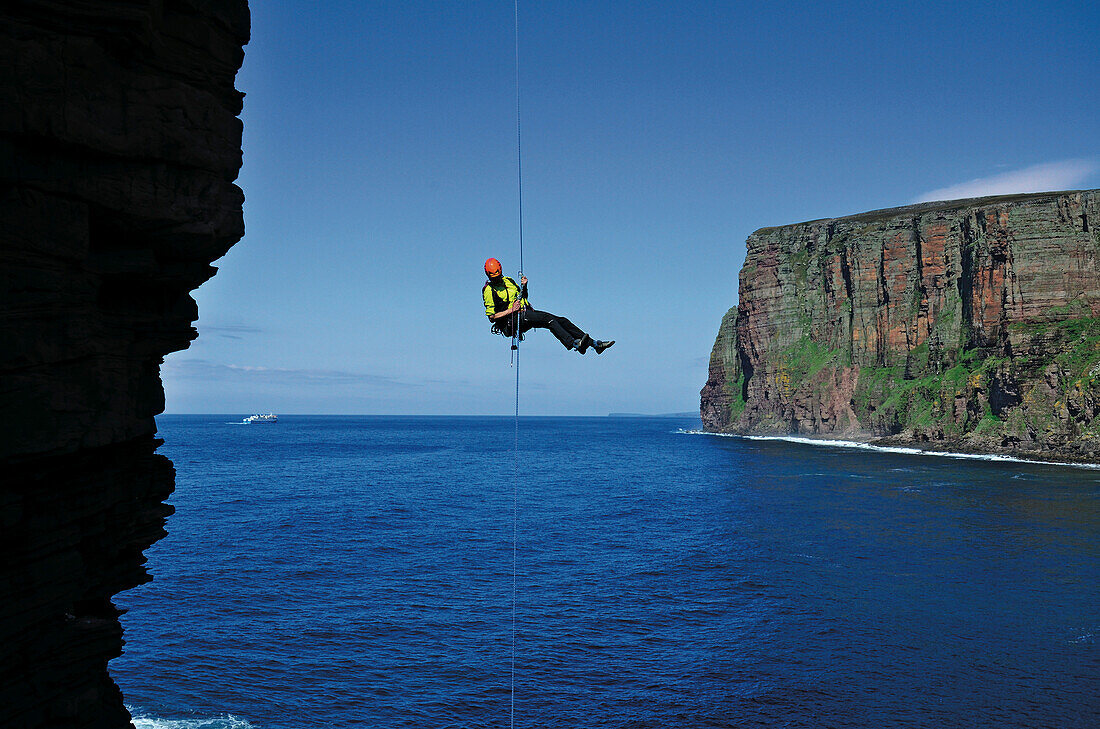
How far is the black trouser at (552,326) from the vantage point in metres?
17.2

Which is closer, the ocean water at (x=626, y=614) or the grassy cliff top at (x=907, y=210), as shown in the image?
the ocean water at (x=626, y=614)

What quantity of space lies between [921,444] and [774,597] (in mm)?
98279

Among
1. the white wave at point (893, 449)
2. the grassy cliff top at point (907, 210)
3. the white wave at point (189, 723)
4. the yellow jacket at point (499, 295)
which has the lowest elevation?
the white wave at point (189, 723)

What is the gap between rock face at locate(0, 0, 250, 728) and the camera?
30.0 ft

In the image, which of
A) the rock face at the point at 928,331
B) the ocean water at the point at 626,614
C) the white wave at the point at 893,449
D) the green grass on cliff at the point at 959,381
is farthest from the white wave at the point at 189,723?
the green grass on cliff at the point at 959,381

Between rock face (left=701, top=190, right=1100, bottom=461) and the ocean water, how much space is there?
36833 mm

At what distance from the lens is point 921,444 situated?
399ft

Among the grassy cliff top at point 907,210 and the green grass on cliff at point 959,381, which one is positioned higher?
the grassy cliff top at point 907,210

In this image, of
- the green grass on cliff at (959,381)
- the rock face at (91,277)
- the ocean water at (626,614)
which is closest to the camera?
the rock face at (91,277)

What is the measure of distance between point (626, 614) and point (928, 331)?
120m

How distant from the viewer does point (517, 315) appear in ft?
55.2

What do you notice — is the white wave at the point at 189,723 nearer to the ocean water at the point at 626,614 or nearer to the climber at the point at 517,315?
the ocean water at the point at 626,614

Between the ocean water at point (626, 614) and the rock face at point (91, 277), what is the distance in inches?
553

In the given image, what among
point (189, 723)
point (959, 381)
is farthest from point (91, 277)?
point (959, 381)
